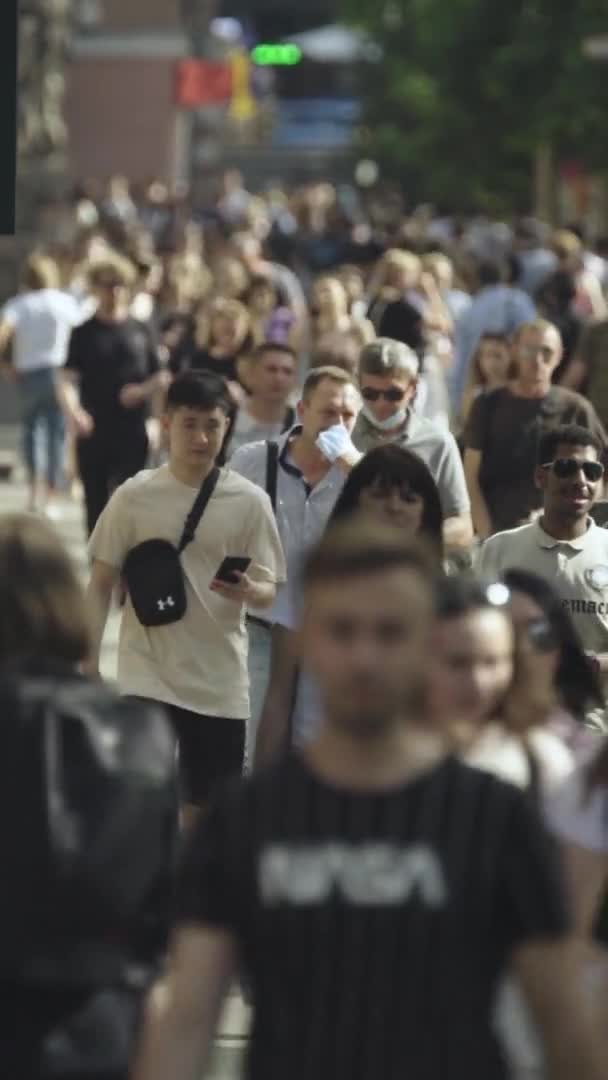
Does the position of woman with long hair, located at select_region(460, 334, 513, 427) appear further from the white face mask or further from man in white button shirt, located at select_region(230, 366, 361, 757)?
man in white button shirt, located at select_region(230, 366, 361, 757)

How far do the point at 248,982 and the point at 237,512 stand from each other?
4.58 metres

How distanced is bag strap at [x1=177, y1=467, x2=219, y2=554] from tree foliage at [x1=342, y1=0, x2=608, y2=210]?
3573cm

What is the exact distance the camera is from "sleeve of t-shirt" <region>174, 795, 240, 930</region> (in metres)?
4.27

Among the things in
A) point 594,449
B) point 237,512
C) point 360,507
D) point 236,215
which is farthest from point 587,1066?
point 236,215

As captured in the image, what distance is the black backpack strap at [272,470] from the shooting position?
945cm

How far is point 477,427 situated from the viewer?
482 inches

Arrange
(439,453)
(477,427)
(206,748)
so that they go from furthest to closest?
1. (477,427)
2. (439,453)
3. (206,748)

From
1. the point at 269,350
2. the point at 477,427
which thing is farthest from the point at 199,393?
the point at 477,427

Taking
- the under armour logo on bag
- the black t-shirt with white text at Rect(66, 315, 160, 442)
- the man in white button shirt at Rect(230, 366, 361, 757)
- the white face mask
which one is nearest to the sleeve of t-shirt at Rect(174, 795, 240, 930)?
the under armour logo on bag

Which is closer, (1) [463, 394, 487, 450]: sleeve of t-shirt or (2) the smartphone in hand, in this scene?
(2) the smartphone in hand

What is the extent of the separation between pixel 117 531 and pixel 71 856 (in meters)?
4.47

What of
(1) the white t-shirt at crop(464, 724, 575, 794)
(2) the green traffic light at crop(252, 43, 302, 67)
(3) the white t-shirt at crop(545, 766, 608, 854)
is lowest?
(2) the green traffic light at crop(252, 43, 302, 67)

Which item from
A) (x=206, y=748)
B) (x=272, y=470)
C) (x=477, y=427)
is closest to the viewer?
(x=206, y=748)

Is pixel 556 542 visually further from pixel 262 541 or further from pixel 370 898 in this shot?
pixel 370 898
